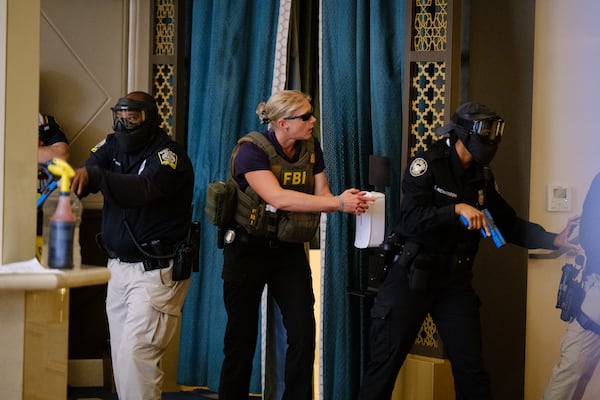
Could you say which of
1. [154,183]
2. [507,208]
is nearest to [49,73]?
[154,183]

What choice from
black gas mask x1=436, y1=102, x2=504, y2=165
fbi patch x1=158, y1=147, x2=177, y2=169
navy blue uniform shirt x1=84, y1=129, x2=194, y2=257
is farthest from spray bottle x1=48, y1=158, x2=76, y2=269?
black gas mask x1=436, y1=102, x2=504, y2=165

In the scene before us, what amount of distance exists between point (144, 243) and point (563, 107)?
225 cm

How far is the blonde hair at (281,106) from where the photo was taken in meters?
4.22

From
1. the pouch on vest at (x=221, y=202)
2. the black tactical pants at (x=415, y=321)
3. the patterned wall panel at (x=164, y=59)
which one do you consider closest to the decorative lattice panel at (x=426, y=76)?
the black tactical pants at (x=415, y=321)

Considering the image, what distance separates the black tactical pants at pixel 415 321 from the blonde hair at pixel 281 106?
2.73ft

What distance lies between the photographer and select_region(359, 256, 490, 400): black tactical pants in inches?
158

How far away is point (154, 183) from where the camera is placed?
3.91 m

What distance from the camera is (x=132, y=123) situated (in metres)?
4.05

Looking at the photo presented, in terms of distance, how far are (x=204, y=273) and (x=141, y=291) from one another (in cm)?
139

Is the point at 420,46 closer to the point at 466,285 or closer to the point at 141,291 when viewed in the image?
the point at 466,285

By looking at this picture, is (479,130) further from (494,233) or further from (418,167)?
(494,233)

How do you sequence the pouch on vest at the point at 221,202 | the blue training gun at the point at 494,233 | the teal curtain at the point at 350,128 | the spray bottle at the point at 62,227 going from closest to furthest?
the spray bottle at the point at 62,227 < the blue training gun at the point at 494,233 < the pouch on vest at the point at 221,202 < the teal curtain at the point at 350,128

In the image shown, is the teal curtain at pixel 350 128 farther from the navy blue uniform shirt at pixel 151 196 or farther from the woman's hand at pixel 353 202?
the navy blue uniform shirt at pixel 151 196

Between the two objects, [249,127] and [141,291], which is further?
[249,127]
